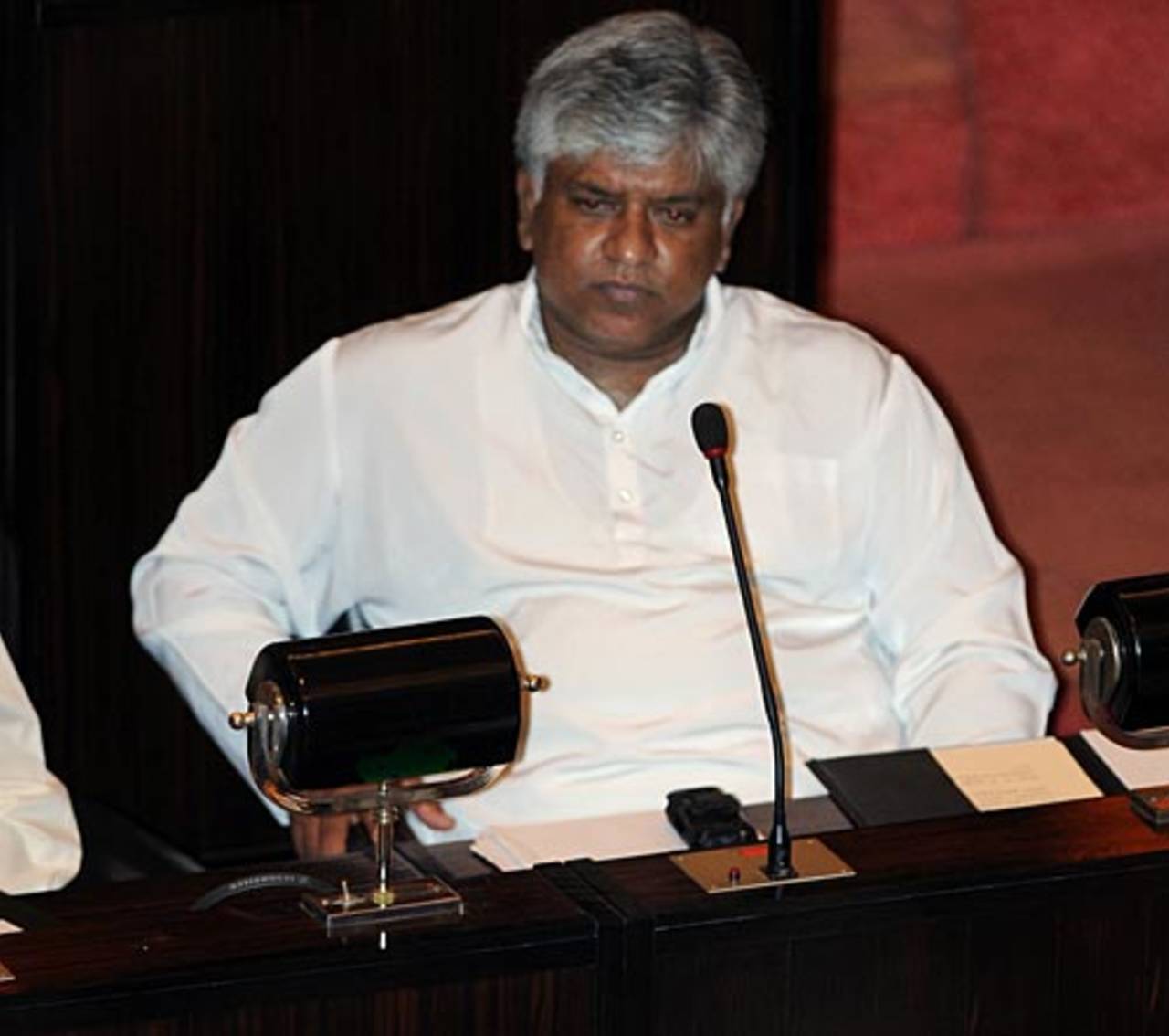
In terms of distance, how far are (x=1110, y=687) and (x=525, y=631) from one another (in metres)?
1.06

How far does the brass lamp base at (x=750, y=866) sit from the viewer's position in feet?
7.84

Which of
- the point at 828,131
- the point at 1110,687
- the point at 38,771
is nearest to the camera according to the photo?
the point at 1110,687

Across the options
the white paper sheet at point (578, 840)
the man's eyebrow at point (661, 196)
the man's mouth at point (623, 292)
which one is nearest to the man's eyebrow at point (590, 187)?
the man's eyebrow at point (661, 196)

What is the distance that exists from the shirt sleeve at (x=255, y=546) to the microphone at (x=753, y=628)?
0.95m

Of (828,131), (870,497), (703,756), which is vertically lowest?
(703,756)

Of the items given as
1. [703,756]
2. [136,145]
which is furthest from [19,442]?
[703,756]

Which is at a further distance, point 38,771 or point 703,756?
point 703,756

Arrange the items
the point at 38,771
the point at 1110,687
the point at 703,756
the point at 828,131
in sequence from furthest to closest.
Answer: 1. the point at 828,131
2. the point at 703,756
3. the point at 38,771
4. the point at 1110,687

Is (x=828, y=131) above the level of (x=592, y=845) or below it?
above

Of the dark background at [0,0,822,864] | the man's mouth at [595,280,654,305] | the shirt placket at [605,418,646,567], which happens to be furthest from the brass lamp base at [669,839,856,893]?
the dark background at [0,0,822,864]

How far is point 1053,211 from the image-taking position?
4871 millimetres

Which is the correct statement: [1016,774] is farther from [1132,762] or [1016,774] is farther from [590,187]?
[590,187]

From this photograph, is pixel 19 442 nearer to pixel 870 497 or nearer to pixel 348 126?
pixel 348 126

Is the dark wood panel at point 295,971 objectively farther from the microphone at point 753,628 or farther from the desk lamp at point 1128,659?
the desk lamp at point 1128,659
